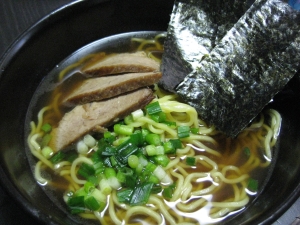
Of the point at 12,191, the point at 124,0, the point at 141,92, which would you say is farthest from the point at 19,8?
the point at 12,191

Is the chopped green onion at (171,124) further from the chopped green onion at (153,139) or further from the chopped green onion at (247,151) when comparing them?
the chopped green onion at (247,151)

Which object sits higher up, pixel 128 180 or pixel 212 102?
pixel 212 102

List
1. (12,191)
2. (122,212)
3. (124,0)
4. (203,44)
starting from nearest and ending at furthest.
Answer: (12,191) → (122,212) → (203,44) → (124,0)

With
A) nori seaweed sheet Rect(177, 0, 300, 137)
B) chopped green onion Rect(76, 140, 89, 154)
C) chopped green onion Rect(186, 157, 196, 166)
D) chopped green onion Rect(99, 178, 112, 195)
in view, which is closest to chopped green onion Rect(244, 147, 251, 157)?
nori seaweed sheet Rect(177, 0, 300, 137)

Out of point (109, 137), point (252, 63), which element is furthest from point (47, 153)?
point (252, 63)

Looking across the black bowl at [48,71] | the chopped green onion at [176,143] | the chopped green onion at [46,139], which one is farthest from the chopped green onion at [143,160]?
the chopped green onion at [46,139]

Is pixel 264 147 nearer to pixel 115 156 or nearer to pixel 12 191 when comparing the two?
pixel 115 156

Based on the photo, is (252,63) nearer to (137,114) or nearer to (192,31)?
(192,31)

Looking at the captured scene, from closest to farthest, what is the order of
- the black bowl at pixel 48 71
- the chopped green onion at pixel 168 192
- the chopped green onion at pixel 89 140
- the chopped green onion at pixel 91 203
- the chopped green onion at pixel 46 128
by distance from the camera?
the black bowl at pixel 48 71, the chopped green onion at pixel 91 203, the chopped green onion at pixel 168 192, the chopped green onion at pixel 89 140, the chopped green onion at pixel 46 128
